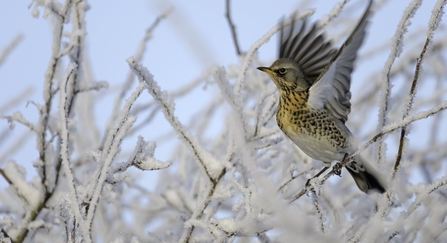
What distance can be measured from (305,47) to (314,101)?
1.15 ft

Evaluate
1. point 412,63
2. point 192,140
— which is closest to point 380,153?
point 192,140

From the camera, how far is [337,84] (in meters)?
3.25

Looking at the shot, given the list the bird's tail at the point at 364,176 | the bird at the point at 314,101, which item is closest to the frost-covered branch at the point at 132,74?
the bird at the point at 314,101

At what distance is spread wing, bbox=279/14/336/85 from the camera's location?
3.33 meters

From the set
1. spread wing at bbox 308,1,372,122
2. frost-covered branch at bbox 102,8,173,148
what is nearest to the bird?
spread wing at bbox 308,1,372,122

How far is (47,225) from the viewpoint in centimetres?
275

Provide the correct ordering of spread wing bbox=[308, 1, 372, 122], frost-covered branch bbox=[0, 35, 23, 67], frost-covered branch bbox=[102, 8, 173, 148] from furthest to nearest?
frost-covered branch bbox=[0, 35, 23, 67]
frost-covered branch bbox=[102, 8, 173, 148]
spread wing bbox=[308, 1, 372, 122]

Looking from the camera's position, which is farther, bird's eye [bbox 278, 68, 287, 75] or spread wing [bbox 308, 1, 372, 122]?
bird's eye [bbox 278, 68, 287, 75]

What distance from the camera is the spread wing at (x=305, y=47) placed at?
3.33 metres

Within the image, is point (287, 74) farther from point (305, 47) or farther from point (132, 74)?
point (132, 74)

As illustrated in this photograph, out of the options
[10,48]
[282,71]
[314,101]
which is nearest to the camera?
[314,101]

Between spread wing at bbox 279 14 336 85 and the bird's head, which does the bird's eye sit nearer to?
the bird's head

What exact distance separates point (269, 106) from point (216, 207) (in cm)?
63

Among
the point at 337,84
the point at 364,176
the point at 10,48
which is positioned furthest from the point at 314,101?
the point at 10,48
